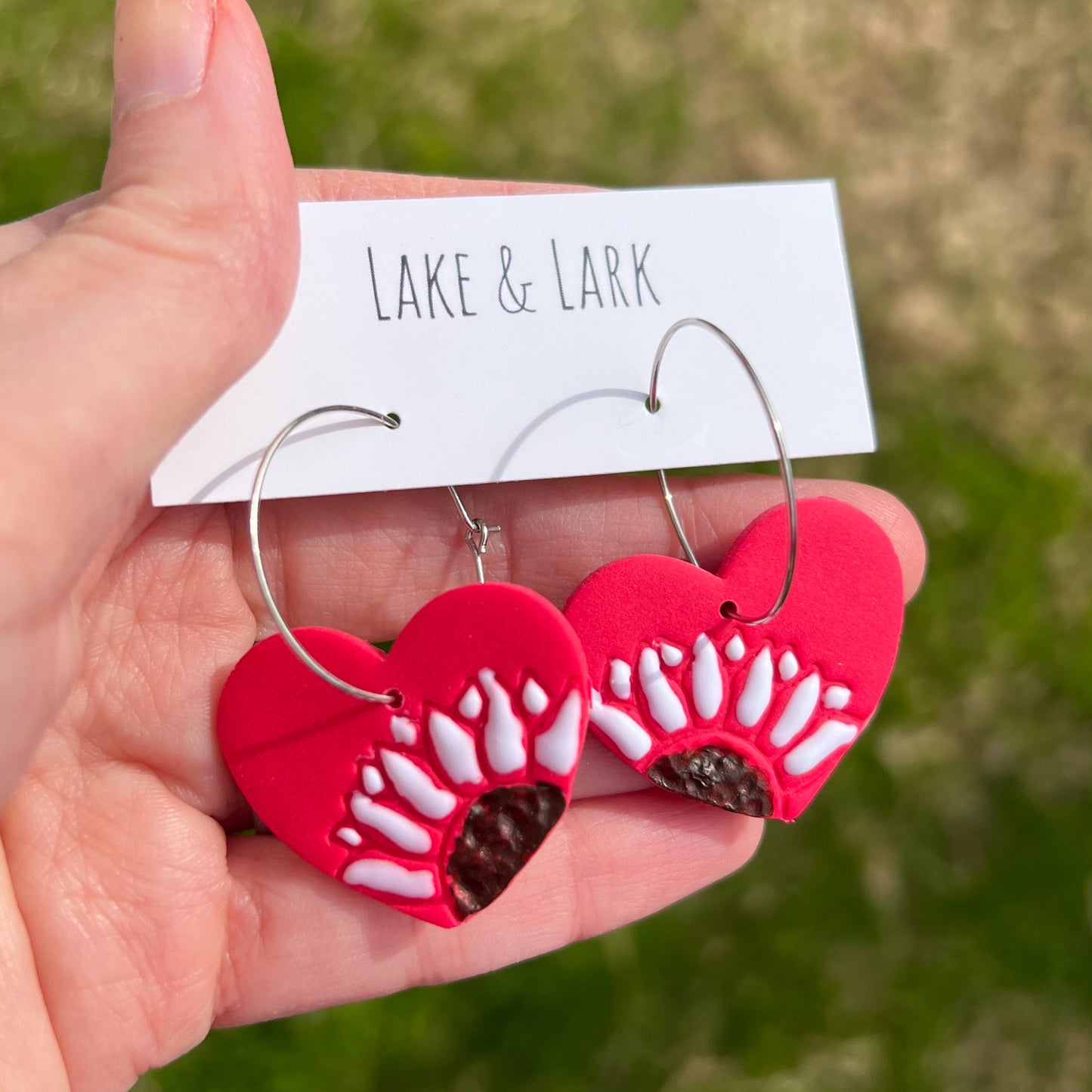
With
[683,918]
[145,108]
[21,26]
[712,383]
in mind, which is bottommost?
[683,918]

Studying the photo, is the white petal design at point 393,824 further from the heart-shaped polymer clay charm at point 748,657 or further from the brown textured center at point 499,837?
the heart-shaped polymer clay charm at point 748,657

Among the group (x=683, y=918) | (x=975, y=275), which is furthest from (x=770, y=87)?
(x=683, y=918)

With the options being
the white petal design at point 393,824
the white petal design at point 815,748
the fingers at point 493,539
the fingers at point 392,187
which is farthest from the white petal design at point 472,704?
the fingers at point 392,187

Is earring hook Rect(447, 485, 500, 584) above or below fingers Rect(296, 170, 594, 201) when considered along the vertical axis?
below

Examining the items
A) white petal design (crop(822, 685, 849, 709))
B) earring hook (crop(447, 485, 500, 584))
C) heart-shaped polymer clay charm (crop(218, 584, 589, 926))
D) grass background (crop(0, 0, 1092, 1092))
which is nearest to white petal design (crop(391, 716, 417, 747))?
heart-shaped polymer clay charm (crop(218, 584, 589, 926))

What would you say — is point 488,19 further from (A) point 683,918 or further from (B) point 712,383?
(A) point 683,918

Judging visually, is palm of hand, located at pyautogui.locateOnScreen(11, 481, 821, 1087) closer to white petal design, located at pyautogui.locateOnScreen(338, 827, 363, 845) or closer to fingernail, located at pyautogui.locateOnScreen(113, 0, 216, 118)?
white petal design, located at pyautogui.locateOnScreen(338, 827, 363, 845)
